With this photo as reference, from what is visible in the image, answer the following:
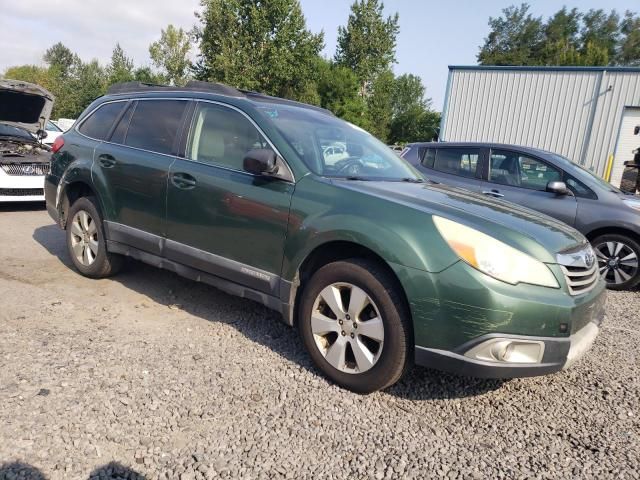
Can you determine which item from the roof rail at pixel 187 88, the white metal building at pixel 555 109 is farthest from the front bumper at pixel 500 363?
the white metal building at pixel 555 109

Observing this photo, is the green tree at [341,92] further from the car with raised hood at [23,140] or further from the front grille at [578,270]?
the front grille at [578,270]

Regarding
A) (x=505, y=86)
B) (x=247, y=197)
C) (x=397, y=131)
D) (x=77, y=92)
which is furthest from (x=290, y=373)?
(x=397, y=131)

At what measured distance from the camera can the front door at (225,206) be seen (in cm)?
317

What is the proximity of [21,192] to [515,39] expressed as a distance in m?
70.8

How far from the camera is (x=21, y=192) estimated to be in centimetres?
767

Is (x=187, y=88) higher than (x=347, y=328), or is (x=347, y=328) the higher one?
(x=187, y=88)

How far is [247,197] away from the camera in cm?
327

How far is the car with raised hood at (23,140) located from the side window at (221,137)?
17.6 ft

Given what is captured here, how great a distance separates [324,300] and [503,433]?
122 centimetres

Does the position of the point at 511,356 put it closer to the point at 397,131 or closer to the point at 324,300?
the point at 324,300

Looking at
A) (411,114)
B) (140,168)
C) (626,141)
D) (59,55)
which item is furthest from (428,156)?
(59,55)

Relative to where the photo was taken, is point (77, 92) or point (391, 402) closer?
point (391, 402)

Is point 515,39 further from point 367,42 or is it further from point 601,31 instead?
point 367,42

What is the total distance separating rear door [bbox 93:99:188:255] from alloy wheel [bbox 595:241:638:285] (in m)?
4.80
